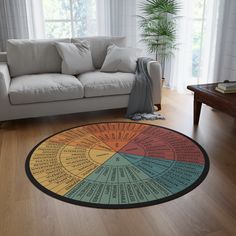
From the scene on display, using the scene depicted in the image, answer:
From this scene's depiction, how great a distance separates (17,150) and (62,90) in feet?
2.62

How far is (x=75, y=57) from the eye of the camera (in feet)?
11.1

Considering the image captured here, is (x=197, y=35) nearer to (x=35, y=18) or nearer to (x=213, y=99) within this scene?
(x=213, y=99)

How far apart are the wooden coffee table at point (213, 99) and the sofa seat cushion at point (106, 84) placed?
0.72 m

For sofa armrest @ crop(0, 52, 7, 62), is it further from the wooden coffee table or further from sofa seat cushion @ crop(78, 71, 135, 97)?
the wooden coffee table

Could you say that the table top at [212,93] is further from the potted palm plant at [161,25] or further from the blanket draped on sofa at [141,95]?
the potted palm plant at [161,25]

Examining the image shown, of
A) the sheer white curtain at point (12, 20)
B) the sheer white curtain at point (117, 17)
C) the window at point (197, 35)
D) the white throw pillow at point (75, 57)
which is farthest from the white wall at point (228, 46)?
the sheer white curtain at point (12, 20)

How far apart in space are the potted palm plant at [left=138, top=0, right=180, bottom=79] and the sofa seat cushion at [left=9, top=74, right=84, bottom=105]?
5.16 ft

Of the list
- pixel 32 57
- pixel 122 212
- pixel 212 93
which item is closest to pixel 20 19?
pixel 32 57

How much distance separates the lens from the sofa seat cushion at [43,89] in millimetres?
2901

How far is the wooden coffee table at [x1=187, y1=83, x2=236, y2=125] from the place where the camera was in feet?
8.15

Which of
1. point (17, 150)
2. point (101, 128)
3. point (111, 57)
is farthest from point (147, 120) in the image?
point (17, 150)

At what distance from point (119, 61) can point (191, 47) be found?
4.37 ft

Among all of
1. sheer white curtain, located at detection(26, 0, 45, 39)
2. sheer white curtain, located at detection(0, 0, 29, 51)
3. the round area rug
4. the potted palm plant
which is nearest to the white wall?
the potted palm plant

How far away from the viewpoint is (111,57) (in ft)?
11.2
